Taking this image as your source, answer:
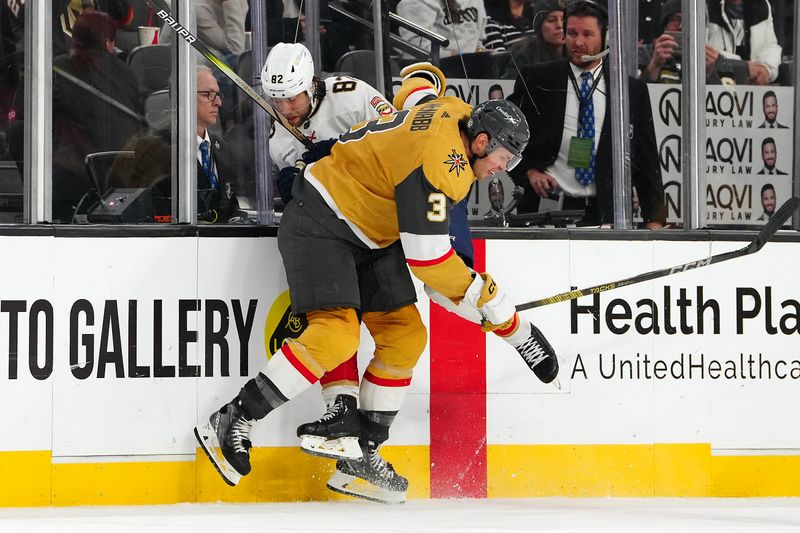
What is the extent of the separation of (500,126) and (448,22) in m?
1.03

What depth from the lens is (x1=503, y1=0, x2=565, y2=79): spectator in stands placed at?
4.05 m

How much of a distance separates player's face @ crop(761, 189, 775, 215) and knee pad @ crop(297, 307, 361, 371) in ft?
5.30

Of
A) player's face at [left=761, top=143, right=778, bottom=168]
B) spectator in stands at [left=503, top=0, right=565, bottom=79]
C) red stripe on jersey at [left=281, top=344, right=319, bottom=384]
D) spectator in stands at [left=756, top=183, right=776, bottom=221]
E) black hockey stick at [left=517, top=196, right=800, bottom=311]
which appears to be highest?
spectator in stands at [left=503, top=0, right=565, bottom=79]

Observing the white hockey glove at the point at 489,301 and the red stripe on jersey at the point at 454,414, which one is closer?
the white hockey glove at the point at 489,301

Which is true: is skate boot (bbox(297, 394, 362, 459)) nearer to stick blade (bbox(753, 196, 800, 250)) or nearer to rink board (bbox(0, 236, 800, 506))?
rink board (bbox(0, 236, 800, 506))

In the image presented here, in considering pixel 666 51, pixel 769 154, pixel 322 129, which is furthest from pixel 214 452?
pixel 769 154

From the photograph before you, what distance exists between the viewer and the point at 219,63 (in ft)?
11.5

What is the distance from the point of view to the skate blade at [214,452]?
3318 millimetres

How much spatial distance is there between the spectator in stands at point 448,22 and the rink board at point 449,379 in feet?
2.73

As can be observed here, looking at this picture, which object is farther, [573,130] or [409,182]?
[573,130]

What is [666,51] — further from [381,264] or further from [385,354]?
[385,354]

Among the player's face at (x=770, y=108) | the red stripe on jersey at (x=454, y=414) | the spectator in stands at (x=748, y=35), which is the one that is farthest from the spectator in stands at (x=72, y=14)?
the player's face at (x=770, y=108)

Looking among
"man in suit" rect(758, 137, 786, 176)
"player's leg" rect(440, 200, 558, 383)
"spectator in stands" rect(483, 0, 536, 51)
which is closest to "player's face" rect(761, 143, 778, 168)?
"man in suit" rect(758, 137, 786, 176)

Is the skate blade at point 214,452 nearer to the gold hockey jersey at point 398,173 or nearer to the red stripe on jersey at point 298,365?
the red stripe on jersey at point 298,365
